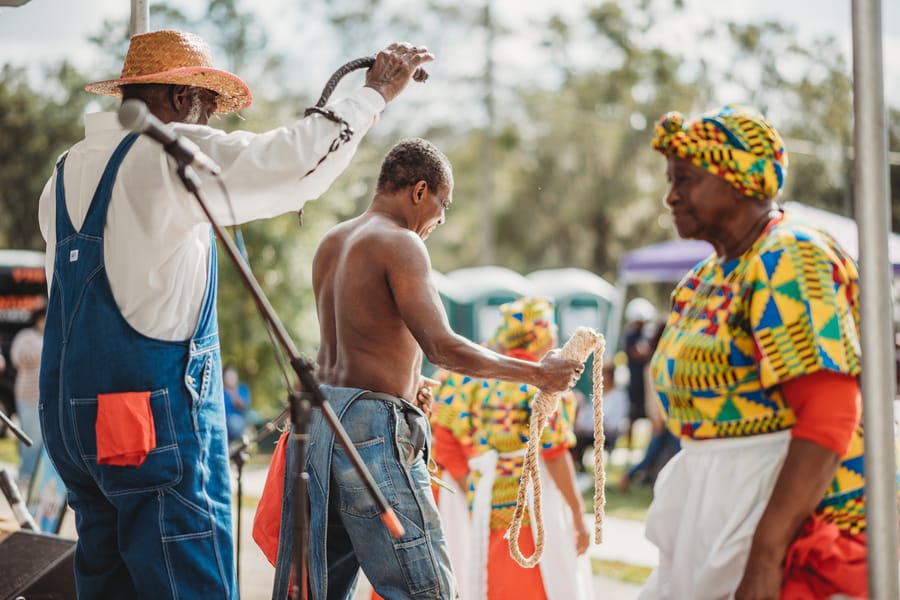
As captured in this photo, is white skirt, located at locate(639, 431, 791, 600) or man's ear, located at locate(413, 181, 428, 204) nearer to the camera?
white skirt, located at locate(639, 431, 791, 600)

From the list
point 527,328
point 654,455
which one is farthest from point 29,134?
point 527,328

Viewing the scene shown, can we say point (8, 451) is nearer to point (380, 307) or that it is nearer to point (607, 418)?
point (607, 418)

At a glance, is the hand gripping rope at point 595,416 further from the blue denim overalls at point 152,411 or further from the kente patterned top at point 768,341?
the blue denim overalls at point 152,411

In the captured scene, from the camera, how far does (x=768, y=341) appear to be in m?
2.42

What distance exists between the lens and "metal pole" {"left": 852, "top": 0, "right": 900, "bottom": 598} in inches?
92.1

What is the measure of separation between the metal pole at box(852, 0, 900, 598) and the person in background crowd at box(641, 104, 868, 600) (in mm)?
65

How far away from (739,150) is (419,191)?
1.39 metres

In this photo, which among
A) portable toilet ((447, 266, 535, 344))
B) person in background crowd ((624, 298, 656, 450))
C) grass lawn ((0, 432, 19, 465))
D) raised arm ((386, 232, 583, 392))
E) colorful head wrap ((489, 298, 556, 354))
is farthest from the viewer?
portable toilet ((447, 266, 535, 344))

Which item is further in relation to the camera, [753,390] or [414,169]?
[414,169]

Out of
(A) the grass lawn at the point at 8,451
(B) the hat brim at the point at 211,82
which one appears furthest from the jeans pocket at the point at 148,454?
(A) the grass lawn at the point at 8,451

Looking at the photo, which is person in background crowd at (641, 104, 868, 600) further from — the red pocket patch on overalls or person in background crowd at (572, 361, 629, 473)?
person in background crowd at (572, 361, 629, 473)

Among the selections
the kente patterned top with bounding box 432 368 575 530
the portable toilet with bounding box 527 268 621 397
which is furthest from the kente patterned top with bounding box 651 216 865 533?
the portable toilet with bounding box 527 268 621 397

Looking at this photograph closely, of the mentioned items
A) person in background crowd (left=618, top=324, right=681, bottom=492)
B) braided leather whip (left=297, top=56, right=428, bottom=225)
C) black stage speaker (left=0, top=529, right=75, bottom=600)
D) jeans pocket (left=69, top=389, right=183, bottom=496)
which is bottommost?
person in background crowd (left=618, top=324, right=681, bottom=492)

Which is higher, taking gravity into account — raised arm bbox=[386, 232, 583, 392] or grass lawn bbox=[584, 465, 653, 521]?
raised arm bbox=[386, 232, 583, 392]
